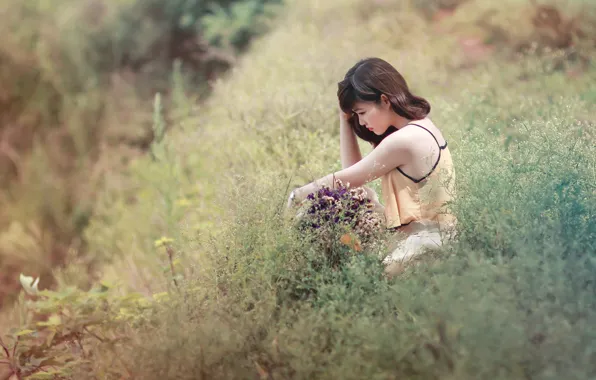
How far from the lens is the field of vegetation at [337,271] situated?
259 cm

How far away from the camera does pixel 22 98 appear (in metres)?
10.4

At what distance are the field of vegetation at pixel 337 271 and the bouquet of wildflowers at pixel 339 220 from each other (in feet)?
0.17

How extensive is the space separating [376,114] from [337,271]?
92 cm

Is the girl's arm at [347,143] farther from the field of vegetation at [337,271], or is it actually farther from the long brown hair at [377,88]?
the field of vegetation at [337,271]

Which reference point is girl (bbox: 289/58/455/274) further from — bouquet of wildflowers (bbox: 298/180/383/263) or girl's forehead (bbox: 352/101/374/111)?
bouquet of wildflowers (bbox: 298/180/383/263)

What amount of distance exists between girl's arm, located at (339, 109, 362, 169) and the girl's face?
21 cm

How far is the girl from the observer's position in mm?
3559

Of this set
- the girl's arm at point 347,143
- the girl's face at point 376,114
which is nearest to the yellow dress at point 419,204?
the girl's face at point 376,114

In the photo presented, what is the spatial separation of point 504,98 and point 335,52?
1.87 m

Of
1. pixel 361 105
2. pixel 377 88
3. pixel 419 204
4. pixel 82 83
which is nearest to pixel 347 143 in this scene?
pixel 361 105

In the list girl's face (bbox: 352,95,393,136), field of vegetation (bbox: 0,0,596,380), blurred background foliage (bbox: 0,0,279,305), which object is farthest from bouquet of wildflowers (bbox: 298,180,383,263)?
blurred background foliage (bbox: 0,0,279,305)

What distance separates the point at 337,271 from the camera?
3.37 m

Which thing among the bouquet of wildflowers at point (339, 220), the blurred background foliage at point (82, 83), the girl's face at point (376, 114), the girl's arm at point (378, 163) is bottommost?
the blurred background foliage at point (82, 83)

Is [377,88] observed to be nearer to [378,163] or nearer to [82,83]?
[378,163]
